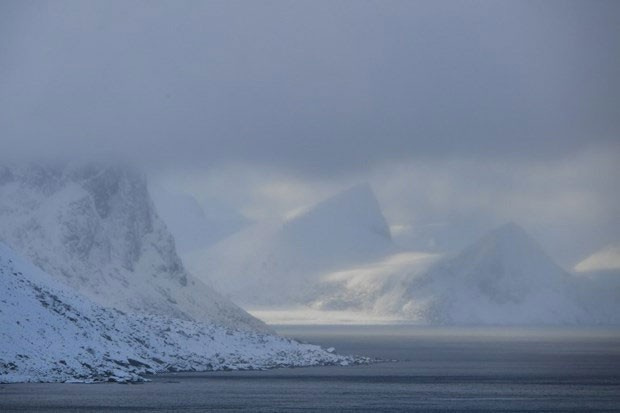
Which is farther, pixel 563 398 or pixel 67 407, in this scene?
pixel 563 398

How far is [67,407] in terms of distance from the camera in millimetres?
159375

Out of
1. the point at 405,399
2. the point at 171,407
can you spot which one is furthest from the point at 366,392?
the point at 171,407

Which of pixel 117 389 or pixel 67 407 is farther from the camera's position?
pixel 117 389

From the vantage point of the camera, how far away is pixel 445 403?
180 metres

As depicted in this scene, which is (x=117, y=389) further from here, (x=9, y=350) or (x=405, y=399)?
(x=405, y=399)

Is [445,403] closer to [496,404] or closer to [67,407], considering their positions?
[496,404]

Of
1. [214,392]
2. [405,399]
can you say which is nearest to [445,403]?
[405,399]

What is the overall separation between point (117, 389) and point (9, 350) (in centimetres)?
1776

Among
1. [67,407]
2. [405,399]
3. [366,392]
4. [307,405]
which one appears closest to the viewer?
[67,407]

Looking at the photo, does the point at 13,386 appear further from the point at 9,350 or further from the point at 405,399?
the point at 405,399

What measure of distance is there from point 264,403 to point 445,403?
24.0m

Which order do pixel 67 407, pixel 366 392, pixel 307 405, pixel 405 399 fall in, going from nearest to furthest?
pixel 67 407 → pixel 307 405 → pixel 405 399 → pixel 366 392

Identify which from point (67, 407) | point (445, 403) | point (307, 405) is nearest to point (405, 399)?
point (445, 403)

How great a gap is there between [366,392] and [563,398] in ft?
91.6
